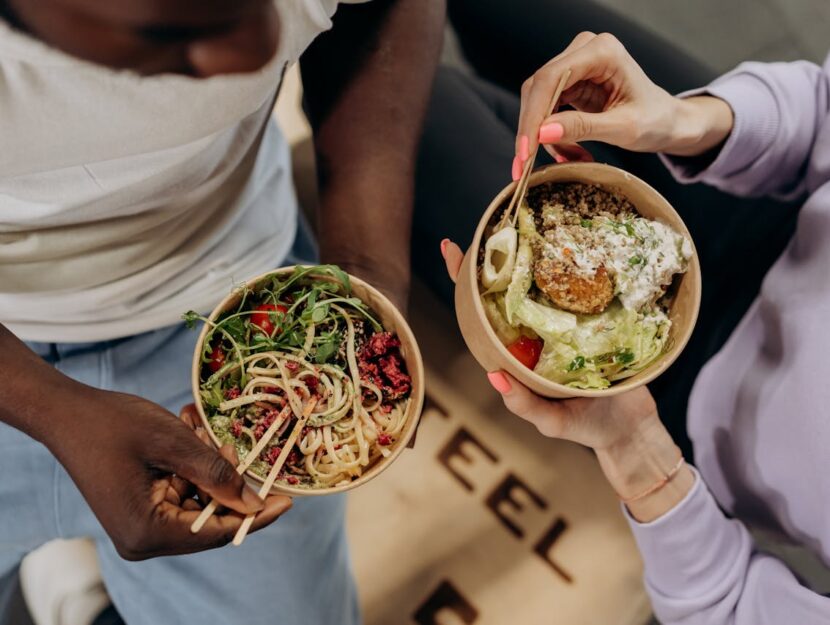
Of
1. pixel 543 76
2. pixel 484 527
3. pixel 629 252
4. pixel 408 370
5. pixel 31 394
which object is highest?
pixel 543 76

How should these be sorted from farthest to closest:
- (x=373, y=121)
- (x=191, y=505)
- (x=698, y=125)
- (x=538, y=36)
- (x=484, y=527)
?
(x=484, y=527) → (x=538, y=36) → (x=373, y=121) → (x=698, y=125) → (x=191, y=505)

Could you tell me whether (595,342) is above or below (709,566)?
above

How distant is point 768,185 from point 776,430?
397mm

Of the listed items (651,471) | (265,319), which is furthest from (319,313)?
(651,471)

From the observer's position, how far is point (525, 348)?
0.73 metres

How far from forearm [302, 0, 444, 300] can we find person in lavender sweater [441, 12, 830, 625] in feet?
0.71

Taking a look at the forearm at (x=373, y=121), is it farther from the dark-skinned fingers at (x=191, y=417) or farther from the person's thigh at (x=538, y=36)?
the dark-skinned fingers at (x=191, y=417)

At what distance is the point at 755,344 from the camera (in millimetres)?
1136

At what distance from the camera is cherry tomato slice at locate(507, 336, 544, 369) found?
2.38ft

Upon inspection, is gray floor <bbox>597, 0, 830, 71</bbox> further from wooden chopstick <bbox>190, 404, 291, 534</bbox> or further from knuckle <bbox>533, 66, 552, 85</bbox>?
wooden chopstick <bbox>190, 404, 291, 534</bbox>

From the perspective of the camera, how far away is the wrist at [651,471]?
3.28 ft

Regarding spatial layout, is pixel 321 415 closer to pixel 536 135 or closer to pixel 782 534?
pixel 536 135

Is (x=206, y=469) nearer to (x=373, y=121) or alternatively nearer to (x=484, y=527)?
(x=373, y=121)

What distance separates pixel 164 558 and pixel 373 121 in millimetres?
749
